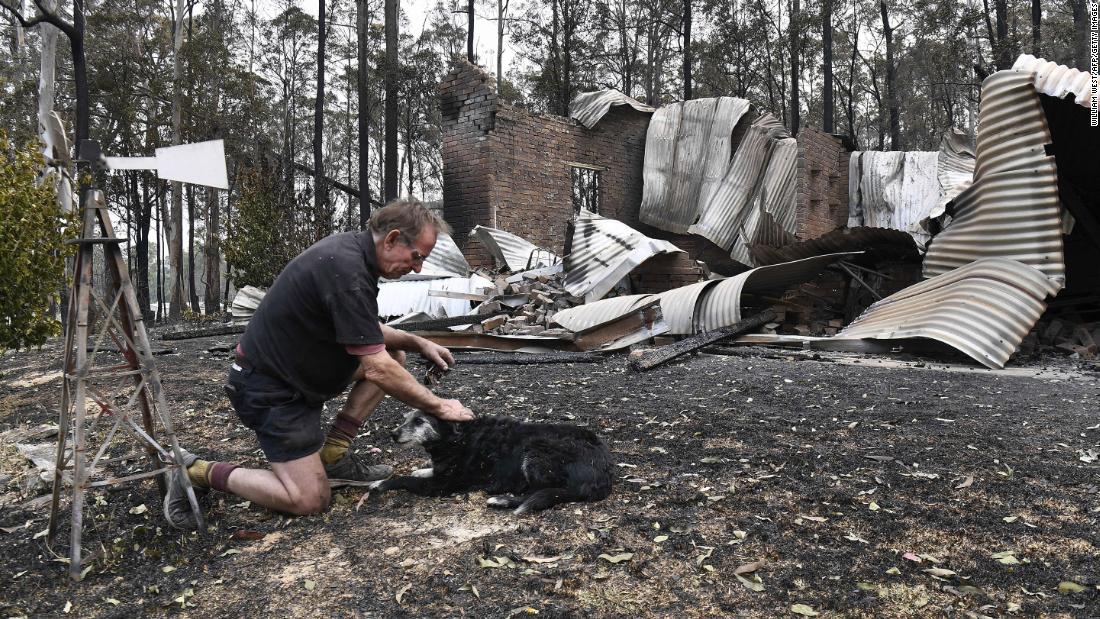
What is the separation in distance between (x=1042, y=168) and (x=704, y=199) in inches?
339

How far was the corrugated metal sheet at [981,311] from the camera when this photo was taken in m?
6.37

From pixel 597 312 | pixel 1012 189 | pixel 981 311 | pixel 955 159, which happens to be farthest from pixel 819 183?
pixel 597 312

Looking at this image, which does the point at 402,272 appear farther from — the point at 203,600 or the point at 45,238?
the point at 45,238

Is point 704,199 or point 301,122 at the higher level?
point 301,122

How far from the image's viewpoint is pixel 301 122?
3070 cm

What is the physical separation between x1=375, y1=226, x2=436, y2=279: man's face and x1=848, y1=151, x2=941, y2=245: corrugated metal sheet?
14.7m

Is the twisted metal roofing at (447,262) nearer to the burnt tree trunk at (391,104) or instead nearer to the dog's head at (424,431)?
the burnt tree trunk at (391,104)

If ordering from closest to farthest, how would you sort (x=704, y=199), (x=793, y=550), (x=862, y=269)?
(x=793, y=550)
(x=862, y=269)
(x=704, y=199)

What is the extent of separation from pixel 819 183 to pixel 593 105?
5470 mm

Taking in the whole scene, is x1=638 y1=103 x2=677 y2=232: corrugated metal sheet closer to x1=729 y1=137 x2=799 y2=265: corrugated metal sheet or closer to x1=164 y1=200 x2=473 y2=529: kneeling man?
x1=729 y1=137 x2=799 y2=265: corrugated metal sheet

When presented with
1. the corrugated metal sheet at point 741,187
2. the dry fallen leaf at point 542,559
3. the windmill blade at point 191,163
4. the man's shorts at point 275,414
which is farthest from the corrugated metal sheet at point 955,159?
the windmill blade at point 191,163

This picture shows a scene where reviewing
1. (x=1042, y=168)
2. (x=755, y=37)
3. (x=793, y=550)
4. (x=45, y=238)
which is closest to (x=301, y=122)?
(x=755, y=37)

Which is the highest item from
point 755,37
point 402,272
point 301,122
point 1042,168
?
point 755,37

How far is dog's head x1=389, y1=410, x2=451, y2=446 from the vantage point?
3080mm
